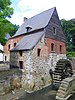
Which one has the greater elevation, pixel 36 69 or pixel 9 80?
pixel 36 69

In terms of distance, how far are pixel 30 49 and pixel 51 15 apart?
606cm

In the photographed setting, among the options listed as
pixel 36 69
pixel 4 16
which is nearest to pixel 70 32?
pixel 36 69

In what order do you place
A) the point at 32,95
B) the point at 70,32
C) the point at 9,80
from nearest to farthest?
the point at 9,80 < the point at 32,95 < the point at 70,32

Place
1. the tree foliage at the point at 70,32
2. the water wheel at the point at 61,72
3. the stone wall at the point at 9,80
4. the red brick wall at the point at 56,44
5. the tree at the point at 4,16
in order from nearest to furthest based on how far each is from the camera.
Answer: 1. the stone wall at the point at 9,80
2. the tree at the point at 4,16
3. the water wheel at the point at 61,72
4. the red brick wall at the point at 56,44
5. the tree foliage at the point at 70,32

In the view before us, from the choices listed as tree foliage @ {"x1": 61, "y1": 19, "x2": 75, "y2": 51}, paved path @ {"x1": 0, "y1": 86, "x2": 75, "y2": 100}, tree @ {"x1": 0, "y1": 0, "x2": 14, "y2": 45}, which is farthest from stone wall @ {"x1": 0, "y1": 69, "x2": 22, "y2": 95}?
tree foliage @ {"x1": 61, "y1": 19, "x2": 75, "y2": 51}

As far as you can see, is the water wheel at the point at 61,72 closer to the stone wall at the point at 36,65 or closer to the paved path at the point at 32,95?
the paved path at the point at 32,95

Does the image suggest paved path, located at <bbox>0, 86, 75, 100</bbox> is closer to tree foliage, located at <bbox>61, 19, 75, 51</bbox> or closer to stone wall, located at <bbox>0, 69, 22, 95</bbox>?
stone wall, located at <bbox>0, 69, 22, 95</bbox>

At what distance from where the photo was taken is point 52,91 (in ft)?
59.7

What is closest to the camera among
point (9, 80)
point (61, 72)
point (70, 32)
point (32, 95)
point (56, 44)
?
point (9, 80)

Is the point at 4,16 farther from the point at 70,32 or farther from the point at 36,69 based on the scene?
the point at 70,32

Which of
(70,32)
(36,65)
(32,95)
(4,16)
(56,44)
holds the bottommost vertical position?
(32,95)

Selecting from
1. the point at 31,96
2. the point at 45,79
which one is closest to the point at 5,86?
the point at 31,96

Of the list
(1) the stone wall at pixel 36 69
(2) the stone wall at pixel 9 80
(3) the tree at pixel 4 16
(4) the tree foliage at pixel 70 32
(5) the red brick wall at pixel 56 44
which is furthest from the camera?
(4) the tree foliage at pixel 70 32

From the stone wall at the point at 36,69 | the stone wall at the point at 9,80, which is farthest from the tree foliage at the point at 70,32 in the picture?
the stone wall at the point at 9,80
